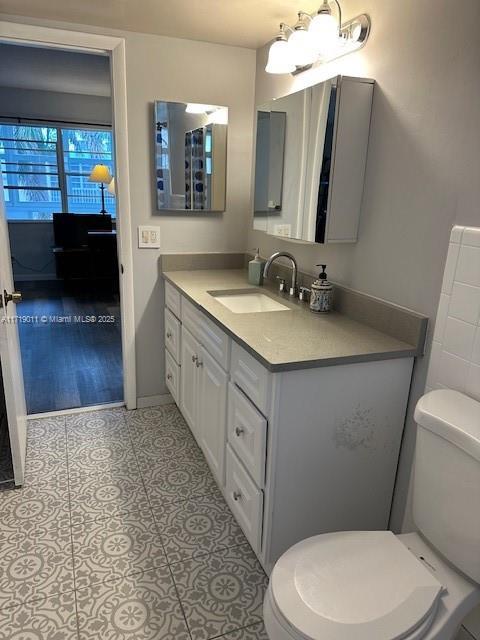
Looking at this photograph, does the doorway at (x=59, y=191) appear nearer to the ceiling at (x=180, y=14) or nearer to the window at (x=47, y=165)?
the window at (x=47, y=165)

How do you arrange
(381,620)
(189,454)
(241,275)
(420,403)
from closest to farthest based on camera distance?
(381,620)
(420,403)
(189,454)
(241,275)

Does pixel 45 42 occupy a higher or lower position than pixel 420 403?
higher

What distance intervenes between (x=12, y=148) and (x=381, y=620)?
6.93 m

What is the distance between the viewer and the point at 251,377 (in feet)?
4.88

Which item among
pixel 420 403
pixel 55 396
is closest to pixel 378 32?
pixel 420 403

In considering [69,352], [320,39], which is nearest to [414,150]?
[320,39]

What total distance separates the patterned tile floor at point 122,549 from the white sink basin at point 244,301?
791 millimetres

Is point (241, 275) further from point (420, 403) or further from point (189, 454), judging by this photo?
point (420, 403)

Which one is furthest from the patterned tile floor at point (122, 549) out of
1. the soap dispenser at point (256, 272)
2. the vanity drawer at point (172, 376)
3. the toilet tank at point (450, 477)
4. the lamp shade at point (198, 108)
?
the lamp shade at point (198, 108)

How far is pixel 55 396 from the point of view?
2.91m

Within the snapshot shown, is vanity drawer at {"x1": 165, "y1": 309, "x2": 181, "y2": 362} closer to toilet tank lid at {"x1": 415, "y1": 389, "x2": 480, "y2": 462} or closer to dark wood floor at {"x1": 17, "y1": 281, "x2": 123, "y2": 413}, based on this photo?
dark wood floor at {"x1": 17, "y1": 281, "x2": 123, "y2": 413}

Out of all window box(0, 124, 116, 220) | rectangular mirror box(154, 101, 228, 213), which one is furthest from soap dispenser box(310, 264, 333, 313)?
window box(0, 124, 116, 220)

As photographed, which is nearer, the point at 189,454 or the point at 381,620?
the point at 381,620

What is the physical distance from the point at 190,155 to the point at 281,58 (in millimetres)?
806
